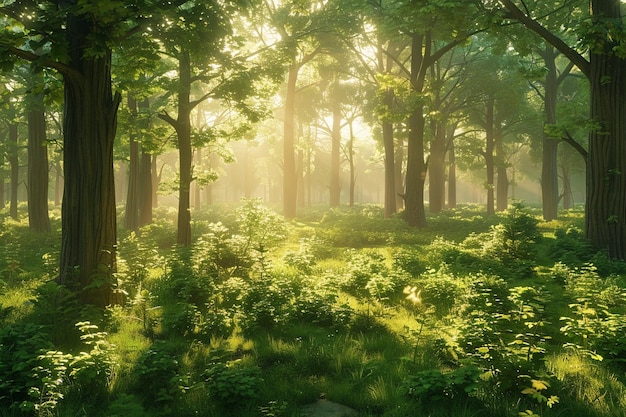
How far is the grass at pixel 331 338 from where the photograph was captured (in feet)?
13.3

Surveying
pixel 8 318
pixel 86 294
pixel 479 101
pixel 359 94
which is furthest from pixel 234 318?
pixel 359 94

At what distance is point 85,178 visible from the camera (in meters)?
6.79

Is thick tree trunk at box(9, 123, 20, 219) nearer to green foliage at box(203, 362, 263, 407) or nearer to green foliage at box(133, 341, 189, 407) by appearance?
green foliage at box(133, 341, 189, 407)

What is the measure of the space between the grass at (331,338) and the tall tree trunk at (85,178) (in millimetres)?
498

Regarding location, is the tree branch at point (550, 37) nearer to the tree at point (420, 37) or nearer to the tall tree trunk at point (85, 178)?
the tree at point (420, 37)

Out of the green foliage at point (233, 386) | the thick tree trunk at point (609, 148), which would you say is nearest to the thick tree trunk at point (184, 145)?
the green foliage at point (233, 386)

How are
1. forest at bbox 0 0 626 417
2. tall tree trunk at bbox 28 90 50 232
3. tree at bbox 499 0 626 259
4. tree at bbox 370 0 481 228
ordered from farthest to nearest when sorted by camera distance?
tall tree trunk at bbox 28 90 50 232 → tree at bbox 370 0 481 228 → tree at bbox 499 0 626 259 → forest at bbox 0 0 626 417

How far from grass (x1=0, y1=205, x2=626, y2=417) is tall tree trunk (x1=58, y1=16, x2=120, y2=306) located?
0.50 m

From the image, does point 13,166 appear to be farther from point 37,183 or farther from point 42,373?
point 42,373

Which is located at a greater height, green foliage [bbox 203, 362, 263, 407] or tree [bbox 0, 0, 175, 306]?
tree [bbox 0, 0, 175, 306]

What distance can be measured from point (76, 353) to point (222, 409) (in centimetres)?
254

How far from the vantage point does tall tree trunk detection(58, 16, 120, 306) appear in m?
6.67

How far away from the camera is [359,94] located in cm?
3203

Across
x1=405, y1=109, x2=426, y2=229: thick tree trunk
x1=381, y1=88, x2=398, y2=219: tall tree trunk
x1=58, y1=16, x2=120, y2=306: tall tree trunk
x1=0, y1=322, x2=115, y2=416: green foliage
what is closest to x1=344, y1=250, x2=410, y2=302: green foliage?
x1=58, y1=16, x2=120, y2=306: tall tree trunk
